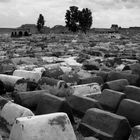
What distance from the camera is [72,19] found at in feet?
188

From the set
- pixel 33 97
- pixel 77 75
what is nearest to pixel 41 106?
pixel 33 97

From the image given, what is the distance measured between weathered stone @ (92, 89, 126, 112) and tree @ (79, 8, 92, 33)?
53151 mm

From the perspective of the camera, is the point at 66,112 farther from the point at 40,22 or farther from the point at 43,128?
the point at 40,22

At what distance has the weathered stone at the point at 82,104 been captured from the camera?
4.08 meters

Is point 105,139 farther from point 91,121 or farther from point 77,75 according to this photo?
point 77,75

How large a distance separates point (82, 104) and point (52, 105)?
0.45m

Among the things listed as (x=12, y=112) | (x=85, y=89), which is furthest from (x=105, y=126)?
(x=85, y=89)

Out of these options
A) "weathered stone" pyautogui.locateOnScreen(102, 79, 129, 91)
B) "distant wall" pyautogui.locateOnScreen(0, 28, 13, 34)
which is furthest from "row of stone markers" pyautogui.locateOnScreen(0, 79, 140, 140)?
"distant wall" pyautogui.locateOnScreen(0, 28, 13, 34)

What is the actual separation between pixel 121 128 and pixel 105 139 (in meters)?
0.20

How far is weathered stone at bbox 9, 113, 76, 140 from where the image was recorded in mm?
2893

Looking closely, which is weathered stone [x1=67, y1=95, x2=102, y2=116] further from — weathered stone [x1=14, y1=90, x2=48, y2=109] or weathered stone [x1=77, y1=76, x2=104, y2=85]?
weathered stone [x1=77, y1=76, x2=104, y2=85]

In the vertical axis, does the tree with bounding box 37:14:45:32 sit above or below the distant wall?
above

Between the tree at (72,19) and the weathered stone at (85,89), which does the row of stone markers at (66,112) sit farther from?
the tree at (72,19)

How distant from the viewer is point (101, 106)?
4.24 metres
